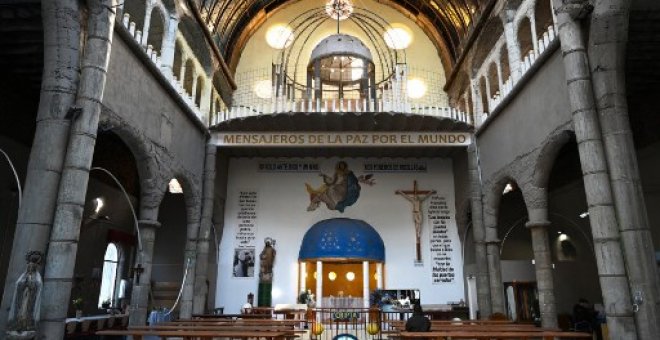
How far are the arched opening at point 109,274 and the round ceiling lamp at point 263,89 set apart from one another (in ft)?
30.4

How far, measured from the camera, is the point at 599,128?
8.55m

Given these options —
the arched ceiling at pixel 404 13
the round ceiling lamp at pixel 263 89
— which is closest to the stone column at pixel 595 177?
the arched ceiling at pixel 404 13

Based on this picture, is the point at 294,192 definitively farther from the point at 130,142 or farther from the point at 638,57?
the point at 638,57

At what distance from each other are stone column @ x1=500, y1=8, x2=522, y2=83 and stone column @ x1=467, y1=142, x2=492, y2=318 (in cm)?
393

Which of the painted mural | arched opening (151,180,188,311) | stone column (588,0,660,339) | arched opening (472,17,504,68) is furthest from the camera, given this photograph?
the painted mural

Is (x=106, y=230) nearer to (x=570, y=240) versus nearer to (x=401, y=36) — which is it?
(x=401, y=36)

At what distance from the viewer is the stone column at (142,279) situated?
1138cm

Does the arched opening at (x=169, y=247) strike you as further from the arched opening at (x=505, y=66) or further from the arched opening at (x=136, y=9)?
the arched opening at (x=505, y=66)

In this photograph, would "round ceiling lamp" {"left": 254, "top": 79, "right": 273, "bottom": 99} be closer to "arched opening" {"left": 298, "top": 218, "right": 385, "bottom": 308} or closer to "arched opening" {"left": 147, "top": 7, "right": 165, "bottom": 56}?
"arched opening" {"left": 147, "top": 7, "right": 165, "bottom": 56}

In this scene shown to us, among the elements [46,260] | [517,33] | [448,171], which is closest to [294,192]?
[448,171]

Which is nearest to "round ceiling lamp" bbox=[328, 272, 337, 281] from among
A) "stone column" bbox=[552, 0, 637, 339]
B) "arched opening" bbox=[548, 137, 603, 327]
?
"arched opening" bbox=[548, 137, 603, 327]

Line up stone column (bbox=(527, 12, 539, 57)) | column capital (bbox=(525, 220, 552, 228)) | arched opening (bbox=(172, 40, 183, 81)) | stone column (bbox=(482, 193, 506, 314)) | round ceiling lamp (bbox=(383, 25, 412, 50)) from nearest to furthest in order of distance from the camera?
column capital (bbox=(525, 220, 552, 228)) < stone column (bbox=(527, 12, 539, 57)) < stone column (bbox=(482, 193, 506, 314)) < arched opening (bbox=(172, 40, 183, 81)) < round ceiling lamp (bbox=(383, 25, 412, 50))

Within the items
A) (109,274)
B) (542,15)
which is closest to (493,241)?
(542,15)

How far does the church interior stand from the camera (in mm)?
8062
